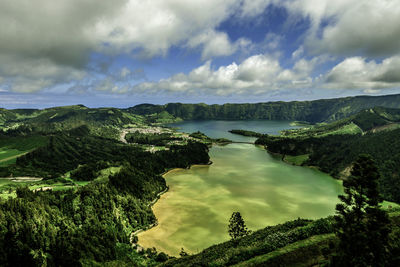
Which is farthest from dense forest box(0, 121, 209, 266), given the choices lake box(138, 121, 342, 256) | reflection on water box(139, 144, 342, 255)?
reflection on water box(139, 144, 342, 255)

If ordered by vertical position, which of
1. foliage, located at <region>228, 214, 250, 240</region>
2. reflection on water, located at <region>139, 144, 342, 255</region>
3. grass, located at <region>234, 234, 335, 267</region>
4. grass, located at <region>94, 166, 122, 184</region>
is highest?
grass, located at <region>234, 234, 335, 267</region>

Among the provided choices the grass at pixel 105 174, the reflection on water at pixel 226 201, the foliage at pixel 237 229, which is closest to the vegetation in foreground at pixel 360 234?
the foliage at pixel 237 229

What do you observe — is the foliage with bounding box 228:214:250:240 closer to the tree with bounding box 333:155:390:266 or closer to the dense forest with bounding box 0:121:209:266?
the dense forest with bounding box 0:121:209:266

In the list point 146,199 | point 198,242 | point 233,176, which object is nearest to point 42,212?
point 146,199

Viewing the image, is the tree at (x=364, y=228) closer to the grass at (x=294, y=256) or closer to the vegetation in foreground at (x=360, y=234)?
the vegetation in foreground at (x=360, y=234)

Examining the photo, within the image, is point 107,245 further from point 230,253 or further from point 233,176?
point 233,176

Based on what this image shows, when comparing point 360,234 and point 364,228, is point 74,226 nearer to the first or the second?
point 360,234
